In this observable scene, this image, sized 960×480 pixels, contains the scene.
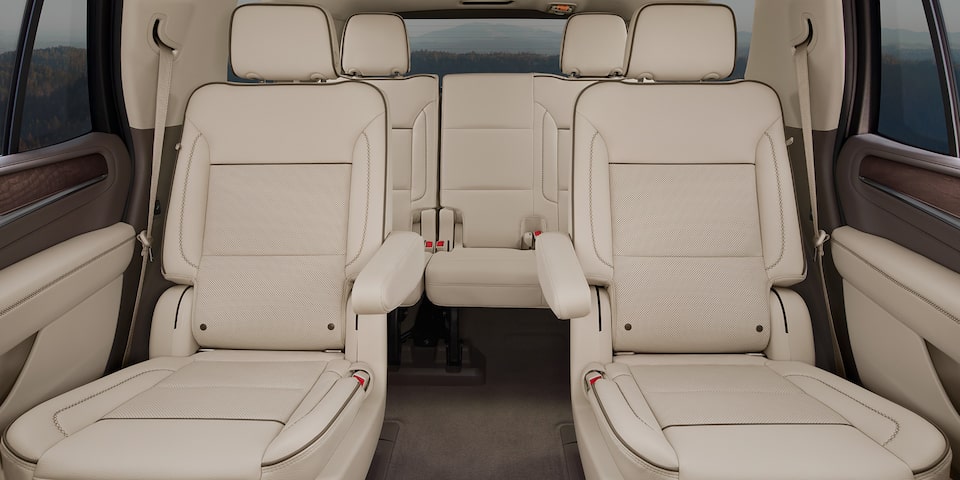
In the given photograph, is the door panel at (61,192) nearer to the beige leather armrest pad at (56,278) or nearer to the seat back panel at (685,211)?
the beige leather armrest pad at (56,278)

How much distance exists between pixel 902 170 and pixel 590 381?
3.28 ft

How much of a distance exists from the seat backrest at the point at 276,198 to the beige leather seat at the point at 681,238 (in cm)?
56

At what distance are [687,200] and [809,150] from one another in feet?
1.62

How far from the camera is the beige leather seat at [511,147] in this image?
9.73 ft

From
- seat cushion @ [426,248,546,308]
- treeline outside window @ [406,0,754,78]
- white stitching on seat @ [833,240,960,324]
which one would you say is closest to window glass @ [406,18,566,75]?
treeline outside window @ [406,0,754,78]

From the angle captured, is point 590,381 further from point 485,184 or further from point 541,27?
point 541,27

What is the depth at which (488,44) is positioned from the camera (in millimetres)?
4906

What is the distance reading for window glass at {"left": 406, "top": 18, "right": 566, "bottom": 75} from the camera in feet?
13.9

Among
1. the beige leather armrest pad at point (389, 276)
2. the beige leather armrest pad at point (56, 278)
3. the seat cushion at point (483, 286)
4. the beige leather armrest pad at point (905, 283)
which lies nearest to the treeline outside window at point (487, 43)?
the seat cushion at point (483, 286)

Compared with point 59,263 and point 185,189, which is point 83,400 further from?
point 185,189

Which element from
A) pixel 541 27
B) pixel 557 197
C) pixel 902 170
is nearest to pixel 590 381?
pixel 902 170

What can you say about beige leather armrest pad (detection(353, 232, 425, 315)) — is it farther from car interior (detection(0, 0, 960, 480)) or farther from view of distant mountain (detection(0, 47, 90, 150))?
view of distant mountain (detection(0, 47, 90, 150))

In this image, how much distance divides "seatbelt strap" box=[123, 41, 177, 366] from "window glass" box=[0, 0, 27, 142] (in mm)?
395

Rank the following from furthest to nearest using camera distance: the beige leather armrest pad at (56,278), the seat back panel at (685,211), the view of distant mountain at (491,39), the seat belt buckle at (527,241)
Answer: the view of distant mountain at (491,39) → the seat belt buckle at (527,241) → the seat back panel at (685,211) → the beige leather armrest pad at (56,278)
